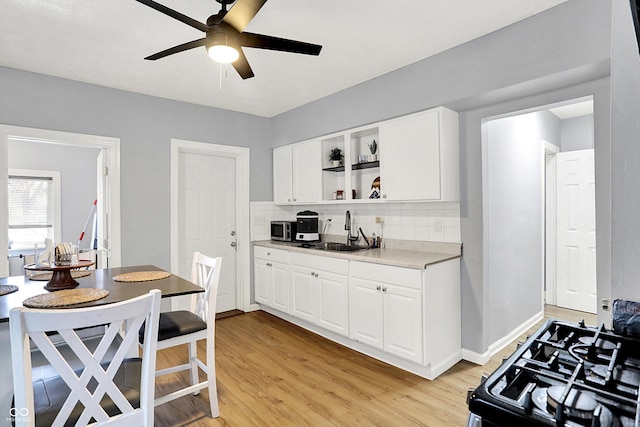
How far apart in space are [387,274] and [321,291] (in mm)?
864

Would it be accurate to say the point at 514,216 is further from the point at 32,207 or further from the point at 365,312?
the point at 32,207

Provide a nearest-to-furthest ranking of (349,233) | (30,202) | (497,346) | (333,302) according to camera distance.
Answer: (497,346)
(333,302)
(349,233)
(30,202)

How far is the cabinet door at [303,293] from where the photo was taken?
3.58 meters

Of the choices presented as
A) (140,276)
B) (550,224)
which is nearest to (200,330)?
(140,276)

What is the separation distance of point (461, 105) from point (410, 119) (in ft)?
1.37

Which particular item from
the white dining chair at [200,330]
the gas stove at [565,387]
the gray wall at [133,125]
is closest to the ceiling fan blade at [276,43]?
the white dining chair at [200,330]

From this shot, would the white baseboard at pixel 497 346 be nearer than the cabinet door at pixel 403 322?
No

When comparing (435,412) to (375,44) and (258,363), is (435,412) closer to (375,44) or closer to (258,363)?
(258,363)

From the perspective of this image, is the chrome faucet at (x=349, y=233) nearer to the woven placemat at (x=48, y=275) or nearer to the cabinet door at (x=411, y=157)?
the cabinet door at (x=411, y=157)

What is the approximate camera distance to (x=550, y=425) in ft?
2.01

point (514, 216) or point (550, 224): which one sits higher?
point (514, 216)

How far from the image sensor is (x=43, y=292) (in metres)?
1.91

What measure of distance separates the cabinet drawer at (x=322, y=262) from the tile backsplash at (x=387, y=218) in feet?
2.22

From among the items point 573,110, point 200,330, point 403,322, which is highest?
point 573,110
